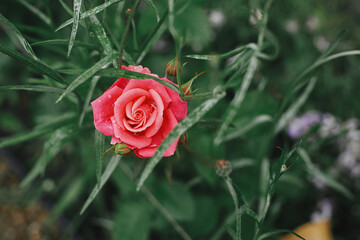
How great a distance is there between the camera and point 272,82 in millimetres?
982

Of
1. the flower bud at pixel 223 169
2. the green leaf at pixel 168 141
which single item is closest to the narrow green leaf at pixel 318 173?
the flower bud at pixel 223 169

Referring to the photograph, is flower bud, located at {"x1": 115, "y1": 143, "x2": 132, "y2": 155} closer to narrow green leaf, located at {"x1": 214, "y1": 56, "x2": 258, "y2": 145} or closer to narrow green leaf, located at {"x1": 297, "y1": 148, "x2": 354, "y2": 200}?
narrow green leaf, located at {"x1": 214, "y1": 56, "x2": 258, "y2": 145}

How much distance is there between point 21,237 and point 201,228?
691 mm

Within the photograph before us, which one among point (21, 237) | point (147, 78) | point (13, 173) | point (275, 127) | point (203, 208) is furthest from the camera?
point (13, 173)

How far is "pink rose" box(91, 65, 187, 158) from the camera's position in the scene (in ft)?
1.15

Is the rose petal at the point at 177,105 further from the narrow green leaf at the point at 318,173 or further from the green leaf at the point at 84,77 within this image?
the narrow green leaf at the point at 318,173

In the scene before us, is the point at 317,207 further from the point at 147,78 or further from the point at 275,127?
the point at 147,78

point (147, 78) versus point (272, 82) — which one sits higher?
point (147, 78)

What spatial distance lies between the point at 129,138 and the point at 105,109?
0.15 feet

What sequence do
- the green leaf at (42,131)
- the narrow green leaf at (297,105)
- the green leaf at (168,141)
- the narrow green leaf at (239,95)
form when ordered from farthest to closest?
1. the narrow green leaf at (297,105)
2. the green leaf at (42,131)
3. the narrow green leaf at (239,95)
4. the green leaf at (168,141)

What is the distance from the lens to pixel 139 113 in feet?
1.19

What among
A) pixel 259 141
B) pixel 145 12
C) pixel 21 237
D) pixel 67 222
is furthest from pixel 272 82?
pixel 21 237

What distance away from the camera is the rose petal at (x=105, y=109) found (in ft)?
1.17

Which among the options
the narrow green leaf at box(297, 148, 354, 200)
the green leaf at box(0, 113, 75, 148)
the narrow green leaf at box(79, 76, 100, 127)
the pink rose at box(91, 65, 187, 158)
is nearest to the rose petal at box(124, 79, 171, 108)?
the pink rose at box(91, 65, 187, 158)
